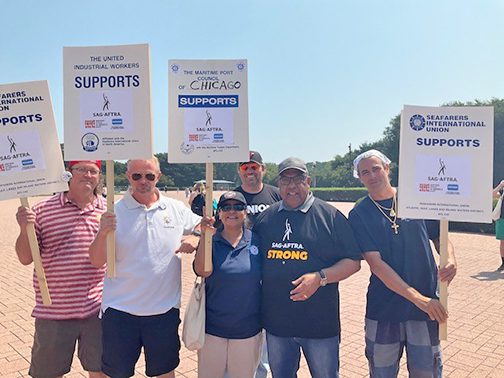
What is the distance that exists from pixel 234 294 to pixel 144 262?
2.49ft

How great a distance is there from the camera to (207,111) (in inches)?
129

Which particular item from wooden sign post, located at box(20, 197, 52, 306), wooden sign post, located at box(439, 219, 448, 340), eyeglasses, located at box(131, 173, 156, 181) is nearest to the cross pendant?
wooden sign post, located at box(439, 219, 448, 340)

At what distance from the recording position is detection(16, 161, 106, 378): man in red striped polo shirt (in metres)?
3.36

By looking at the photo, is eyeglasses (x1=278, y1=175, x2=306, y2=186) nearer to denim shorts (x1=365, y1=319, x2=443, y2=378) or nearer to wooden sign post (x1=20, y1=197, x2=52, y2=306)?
denim shorts (x1=365, y1=319, x2=443, y2=378)

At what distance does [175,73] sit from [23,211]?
159 centimetres

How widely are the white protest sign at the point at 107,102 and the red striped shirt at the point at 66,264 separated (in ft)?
2.12

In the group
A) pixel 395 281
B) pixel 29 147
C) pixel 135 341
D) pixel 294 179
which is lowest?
pixel 135 341

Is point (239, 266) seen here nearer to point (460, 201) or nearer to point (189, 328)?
point (189, 328)

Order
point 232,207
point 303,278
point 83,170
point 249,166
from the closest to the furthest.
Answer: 1. point 303,278
2. point 232,207
3. point 83,170
4. point 249,166

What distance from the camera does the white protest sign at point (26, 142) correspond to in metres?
3.14

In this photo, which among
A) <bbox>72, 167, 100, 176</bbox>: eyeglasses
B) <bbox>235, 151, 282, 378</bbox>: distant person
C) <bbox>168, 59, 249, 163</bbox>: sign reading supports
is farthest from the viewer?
<bbox>235, 151, 282, 378</bbox>: distant person

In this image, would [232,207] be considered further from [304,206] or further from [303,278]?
[303,278]

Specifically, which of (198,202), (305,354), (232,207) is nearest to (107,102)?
(232,207)

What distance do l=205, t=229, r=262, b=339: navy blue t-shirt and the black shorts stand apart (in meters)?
0.35
